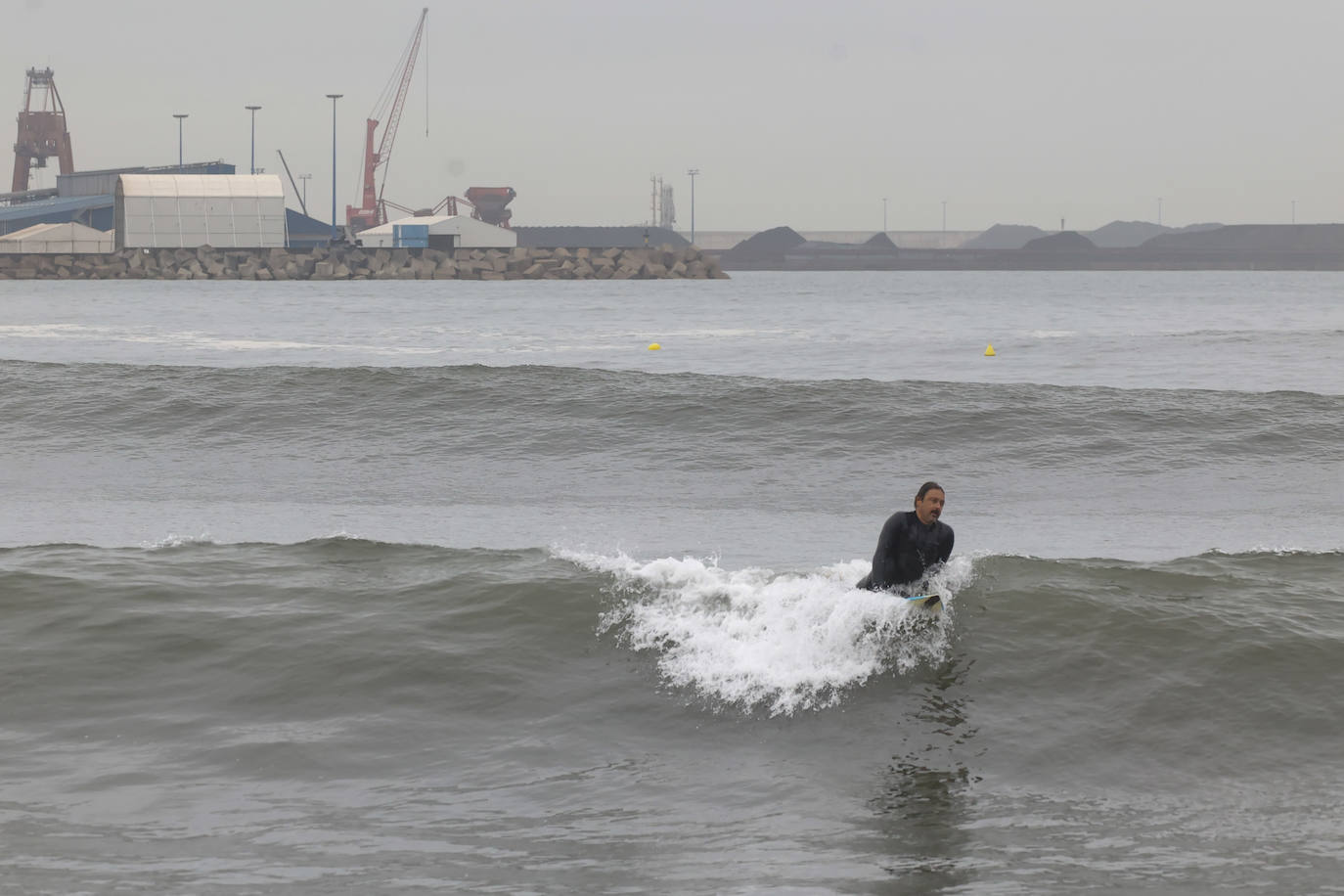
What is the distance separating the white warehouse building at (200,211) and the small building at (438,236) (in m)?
12.0

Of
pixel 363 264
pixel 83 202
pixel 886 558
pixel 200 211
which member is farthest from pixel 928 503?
pixel 83 202

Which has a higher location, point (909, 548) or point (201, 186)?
point (201, 186)

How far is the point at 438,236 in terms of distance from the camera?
491 ft

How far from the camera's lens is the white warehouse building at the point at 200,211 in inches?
5413

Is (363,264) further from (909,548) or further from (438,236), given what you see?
(909,548)

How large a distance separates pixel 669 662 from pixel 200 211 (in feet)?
457

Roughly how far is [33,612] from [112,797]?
4.75 metres

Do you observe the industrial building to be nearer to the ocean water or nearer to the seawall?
the seawall

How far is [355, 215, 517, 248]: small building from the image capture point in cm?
14912

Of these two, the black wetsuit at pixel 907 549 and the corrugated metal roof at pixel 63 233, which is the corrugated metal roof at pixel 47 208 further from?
the black wetsuit at pixel 907 549

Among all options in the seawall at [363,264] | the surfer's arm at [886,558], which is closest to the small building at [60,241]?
the seawall at [363,264]

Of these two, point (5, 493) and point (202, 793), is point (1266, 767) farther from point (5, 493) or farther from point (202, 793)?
point (5, 493)

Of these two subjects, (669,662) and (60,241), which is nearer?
(669,662)

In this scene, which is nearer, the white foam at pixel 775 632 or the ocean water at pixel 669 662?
the ocean water at pixel 669 662
